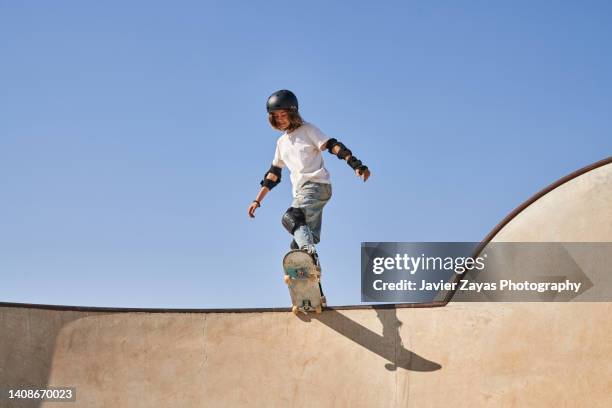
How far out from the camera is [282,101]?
24.5 feet

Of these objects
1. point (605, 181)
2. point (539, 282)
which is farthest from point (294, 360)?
point (605, 181)

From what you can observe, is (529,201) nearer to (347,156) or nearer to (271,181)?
(347,156)

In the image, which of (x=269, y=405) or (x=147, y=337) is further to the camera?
(x=147, y=337)

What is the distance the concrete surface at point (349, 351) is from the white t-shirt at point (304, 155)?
1.52 metres

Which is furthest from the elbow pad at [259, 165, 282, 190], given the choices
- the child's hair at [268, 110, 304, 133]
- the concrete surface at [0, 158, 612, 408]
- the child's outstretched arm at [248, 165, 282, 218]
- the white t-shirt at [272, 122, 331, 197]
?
the concrete surface at [0, 158, 612, 408]

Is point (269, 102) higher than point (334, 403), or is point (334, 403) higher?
point (269, 102)

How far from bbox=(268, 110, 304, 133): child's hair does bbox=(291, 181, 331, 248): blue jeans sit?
0.69 m

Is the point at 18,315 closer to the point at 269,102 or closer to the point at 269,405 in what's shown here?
the point at 269,405

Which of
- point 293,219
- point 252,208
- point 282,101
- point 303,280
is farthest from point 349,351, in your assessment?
point 282,101

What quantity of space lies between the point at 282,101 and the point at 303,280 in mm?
1986

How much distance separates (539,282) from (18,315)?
19.1 feet

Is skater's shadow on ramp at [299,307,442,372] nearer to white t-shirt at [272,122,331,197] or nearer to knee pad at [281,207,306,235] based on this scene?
knee pad at [281,207,306,235]

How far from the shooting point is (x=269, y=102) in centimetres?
753

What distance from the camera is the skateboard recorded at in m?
6.83
